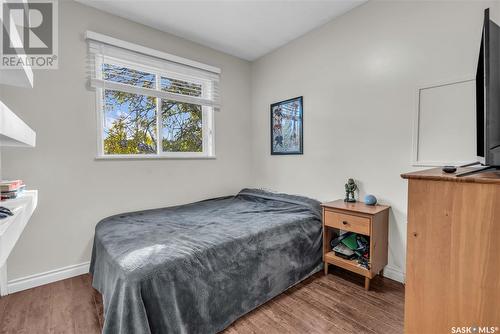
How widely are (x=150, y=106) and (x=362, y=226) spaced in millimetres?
2478

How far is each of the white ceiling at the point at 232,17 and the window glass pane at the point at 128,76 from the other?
0.52 metres

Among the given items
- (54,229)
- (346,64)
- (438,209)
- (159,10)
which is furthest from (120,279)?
(346,64)

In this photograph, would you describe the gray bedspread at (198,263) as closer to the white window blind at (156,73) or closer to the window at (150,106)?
Answer: the window at (150,106)

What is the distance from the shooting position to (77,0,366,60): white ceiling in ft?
7.32

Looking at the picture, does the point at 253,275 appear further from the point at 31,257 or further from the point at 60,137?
the point at 60,137

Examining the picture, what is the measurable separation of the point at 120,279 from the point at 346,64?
2.60 metres

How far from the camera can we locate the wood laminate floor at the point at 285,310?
1.54 m

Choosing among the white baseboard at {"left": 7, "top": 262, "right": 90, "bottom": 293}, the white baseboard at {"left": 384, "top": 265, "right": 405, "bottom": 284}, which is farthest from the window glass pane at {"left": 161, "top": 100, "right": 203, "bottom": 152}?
the white baseboard at {"left": 384, "top": 265, "right": 405, "bottom": 284}

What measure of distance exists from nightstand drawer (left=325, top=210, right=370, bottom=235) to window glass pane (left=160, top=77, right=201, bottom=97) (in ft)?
7.08

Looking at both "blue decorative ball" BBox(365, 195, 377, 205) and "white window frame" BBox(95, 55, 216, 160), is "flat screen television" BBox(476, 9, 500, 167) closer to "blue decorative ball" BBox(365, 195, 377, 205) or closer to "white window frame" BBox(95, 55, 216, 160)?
"blue decorative ball" BBox(365, 195, 377, 205)

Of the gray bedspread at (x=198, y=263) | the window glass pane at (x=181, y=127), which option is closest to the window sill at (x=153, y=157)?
the window glass pane at (x=181, y=127)

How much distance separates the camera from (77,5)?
2178mm

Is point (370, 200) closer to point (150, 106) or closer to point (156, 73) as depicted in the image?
point (150, 106)

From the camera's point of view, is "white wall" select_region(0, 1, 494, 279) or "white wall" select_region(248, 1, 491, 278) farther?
"white wall" select_region(0, 1, 494, 279)
